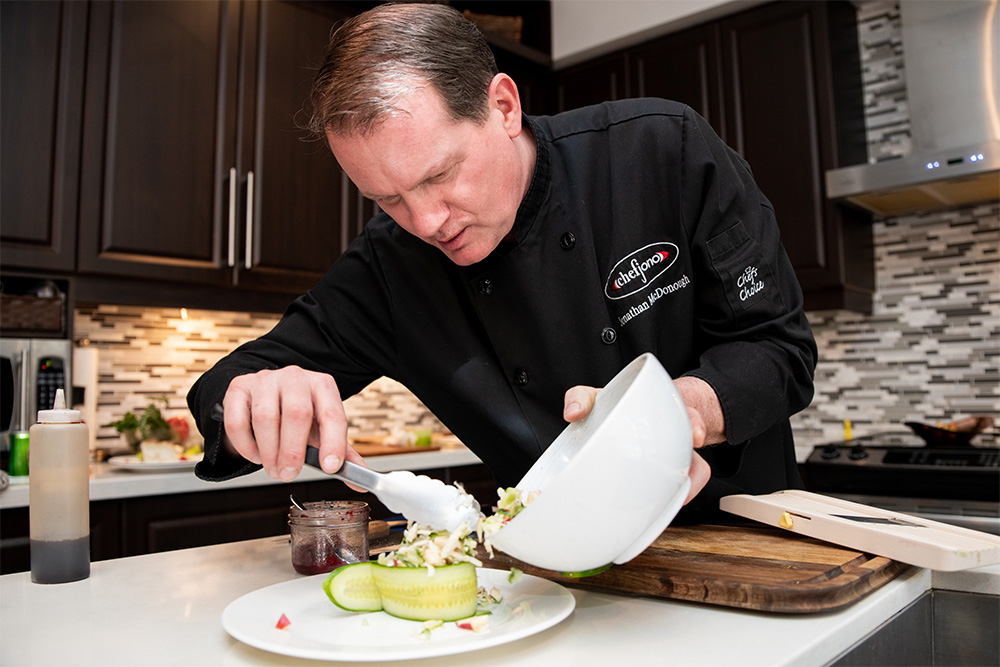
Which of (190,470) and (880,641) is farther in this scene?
(190,470)

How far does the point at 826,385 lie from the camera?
9.43 ft

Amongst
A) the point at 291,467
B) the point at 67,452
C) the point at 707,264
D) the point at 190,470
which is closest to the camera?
the point at 291,467

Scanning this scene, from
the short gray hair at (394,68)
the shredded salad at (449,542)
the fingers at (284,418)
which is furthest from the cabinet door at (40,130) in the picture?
the shredded salad at (449,542)

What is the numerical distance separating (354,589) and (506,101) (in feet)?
2.12

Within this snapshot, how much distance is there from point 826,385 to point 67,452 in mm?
2606

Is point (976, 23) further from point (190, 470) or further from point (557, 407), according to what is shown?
point (190, 470)

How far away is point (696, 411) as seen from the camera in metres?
0.80

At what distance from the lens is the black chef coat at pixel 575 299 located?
1027mm

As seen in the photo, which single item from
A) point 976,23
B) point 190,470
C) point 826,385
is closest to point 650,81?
point 976,23

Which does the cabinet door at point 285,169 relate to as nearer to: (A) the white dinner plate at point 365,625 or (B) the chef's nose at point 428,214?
(B) the chef's nose at point 428,214

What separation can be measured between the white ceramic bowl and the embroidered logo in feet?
1.27

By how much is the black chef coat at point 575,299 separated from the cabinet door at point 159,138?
129 centimetres

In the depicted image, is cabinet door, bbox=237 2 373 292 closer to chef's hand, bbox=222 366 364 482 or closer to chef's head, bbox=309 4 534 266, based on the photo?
chef's head, bbox=309 4 534 266

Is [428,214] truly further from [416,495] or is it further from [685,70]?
[685,70]
